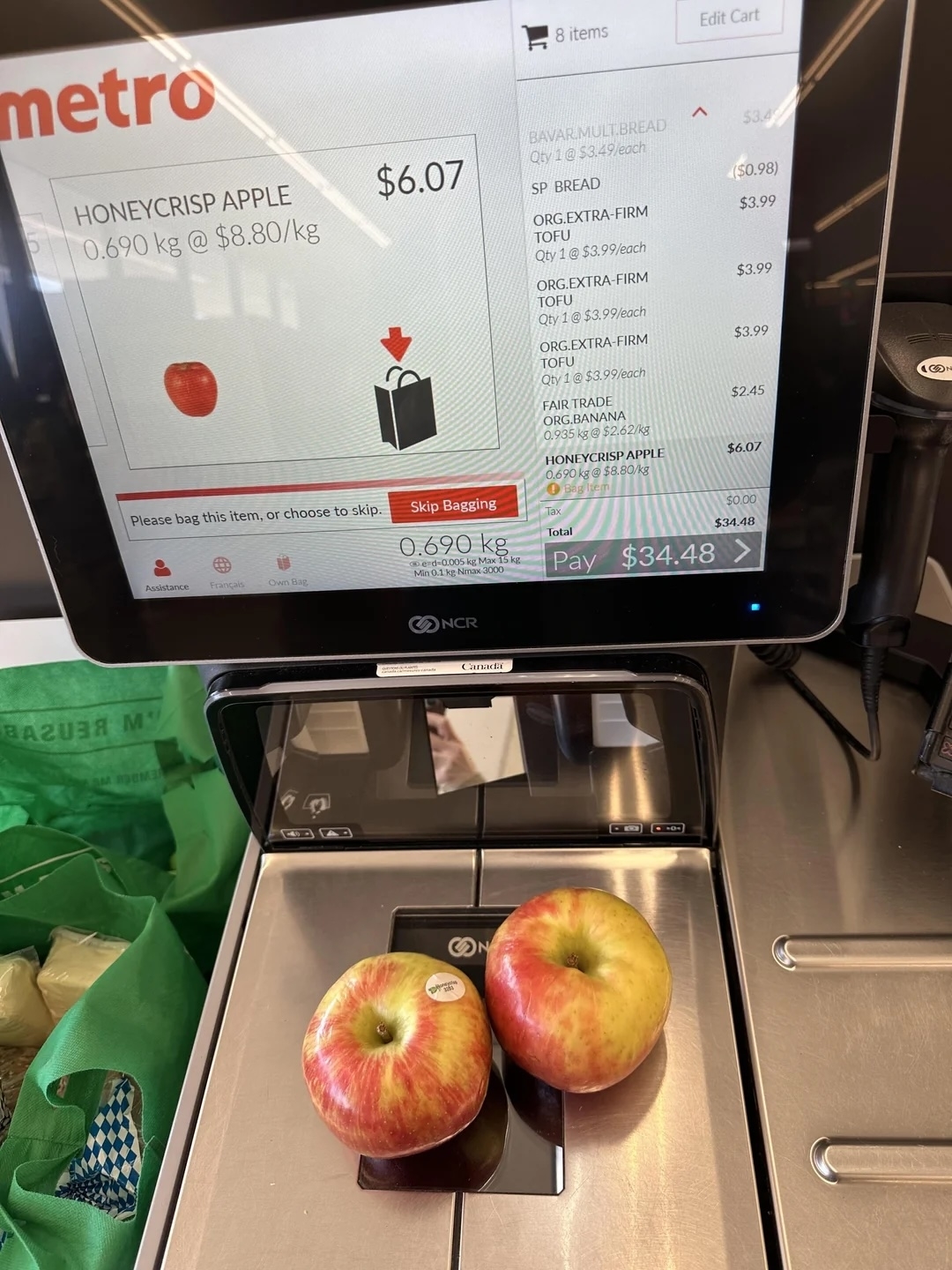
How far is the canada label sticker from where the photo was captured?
55 cm

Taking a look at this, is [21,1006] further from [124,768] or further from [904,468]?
[904,468]

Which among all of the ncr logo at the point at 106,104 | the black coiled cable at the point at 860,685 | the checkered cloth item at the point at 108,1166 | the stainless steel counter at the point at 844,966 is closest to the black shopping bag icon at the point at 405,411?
the ncr logo at the point at 106,104

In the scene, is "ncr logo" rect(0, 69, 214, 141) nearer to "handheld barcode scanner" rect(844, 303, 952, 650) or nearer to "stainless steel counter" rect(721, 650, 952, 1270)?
"handheld barcode scanner" rect(844, 303, 952, 650)

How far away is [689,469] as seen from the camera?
0.54 meters

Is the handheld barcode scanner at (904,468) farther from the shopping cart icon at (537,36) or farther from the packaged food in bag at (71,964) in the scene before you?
the packaged food in bag at (71,964)

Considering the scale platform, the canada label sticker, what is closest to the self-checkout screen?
the scale platform

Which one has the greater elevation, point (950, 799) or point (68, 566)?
point (68, 566)

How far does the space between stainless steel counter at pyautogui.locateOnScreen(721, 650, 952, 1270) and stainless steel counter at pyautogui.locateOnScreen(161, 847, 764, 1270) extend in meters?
0.03

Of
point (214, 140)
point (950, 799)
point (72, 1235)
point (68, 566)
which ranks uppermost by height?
point (214, 140)

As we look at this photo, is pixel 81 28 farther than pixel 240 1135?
No

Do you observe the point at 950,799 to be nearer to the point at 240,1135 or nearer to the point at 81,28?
the point at 240,1135

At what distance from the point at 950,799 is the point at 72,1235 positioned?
71 cm

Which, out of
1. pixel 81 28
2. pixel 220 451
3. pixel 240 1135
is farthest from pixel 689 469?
pixel 240 1135

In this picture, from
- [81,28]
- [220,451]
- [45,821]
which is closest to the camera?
[81,28]
